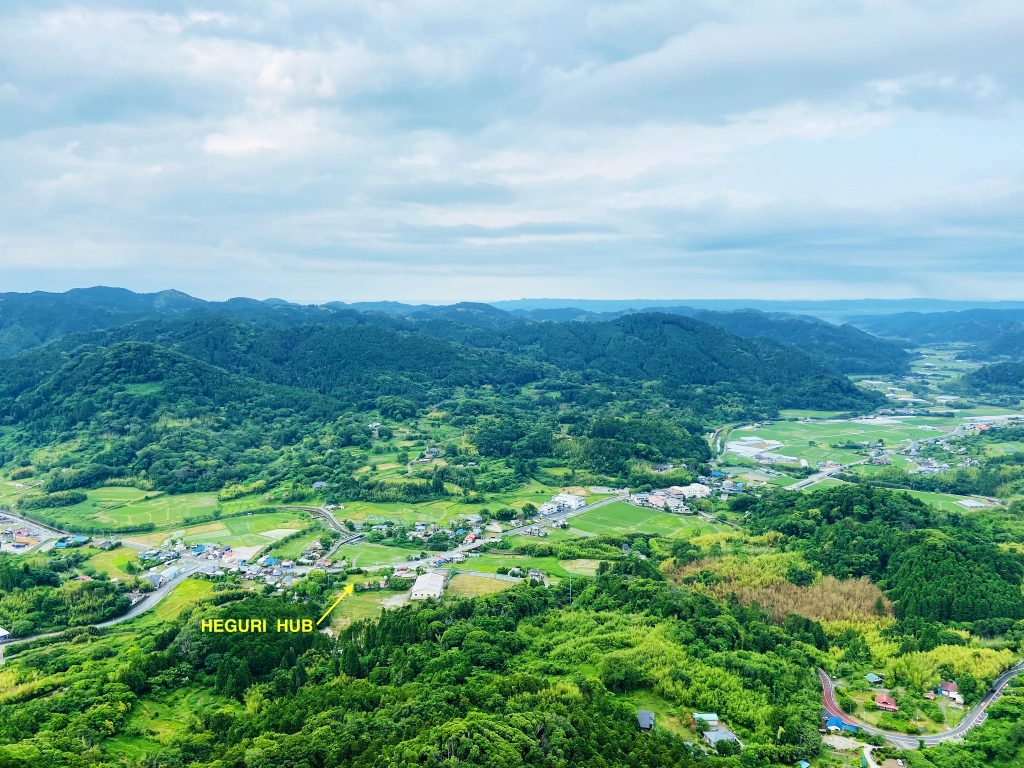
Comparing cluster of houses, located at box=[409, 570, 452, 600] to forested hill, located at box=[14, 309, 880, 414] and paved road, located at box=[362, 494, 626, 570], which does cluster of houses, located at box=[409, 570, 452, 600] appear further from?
forested hill, located at box=[14, 309, 880, 414]

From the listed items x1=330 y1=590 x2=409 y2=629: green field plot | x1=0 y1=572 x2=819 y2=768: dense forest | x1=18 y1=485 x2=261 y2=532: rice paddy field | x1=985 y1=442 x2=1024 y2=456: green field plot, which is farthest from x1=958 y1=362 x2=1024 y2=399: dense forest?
x1=18 y1=485 x2=261 y2=532: rice paddy field

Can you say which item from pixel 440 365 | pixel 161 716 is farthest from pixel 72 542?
pixel 440 365

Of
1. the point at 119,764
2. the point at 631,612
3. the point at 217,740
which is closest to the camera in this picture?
the point at 119,764

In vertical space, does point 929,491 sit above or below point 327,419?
below

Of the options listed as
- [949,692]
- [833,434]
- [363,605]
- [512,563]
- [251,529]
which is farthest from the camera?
[833,434]

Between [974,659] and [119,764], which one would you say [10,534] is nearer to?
[119,764]

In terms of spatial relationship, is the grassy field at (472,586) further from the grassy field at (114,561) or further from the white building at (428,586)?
the grassy field at (114,561)

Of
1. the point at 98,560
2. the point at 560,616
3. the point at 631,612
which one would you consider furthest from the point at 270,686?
the point at 98,560

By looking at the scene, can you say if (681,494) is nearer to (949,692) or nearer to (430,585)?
(430,585)
